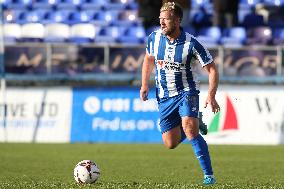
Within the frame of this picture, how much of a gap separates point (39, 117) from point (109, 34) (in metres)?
4.32

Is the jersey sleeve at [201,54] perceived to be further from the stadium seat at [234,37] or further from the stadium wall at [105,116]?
the stadium seat at [234,37]

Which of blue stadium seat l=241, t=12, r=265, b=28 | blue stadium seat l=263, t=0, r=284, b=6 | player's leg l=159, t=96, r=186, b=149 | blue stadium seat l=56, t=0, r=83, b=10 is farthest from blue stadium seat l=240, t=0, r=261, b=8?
player's leg l=159, t=96, r=186, b=149

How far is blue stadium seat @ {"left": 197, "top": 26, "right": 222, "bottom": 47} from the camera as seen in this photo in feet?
69.5

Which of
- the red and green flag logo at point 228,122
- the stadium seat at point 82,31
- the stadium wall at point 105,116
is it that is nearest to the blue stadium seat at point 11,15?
the stadium seat at point 82,31

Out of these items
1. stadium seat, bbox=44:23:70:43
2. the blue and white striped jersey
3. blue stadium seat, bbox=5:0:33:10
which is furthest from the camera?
blue stadium seat, bbox=5:0:33:10

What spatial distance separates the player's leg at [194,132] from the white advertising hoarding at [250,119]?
29.1 ft

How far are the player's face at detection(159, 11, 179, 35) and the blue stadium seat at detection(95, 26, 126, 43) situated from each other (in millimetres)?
12577

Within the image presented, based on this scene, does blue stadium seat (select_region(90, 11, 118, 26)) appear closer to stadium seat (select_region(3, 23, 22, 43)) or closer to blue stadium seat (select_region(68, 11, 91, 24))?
blue stadium seat (select_region(68, 11, 91, 24))

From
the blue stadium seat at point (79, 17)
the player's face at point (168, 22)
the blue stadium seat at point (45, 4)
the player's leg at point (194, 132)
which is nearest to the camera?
the player's face at point (168, 22)

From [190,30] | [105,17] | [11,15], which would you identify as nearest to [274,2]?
[190,30]

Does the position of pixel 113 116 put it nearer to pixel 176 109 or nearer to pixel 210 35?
pixel 210 35

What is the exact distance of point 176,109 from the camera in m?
9.84

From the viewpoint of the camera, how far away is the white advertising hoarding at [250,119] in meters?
18.5

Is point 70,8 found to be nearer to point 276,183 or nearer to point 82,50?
point 82,50
